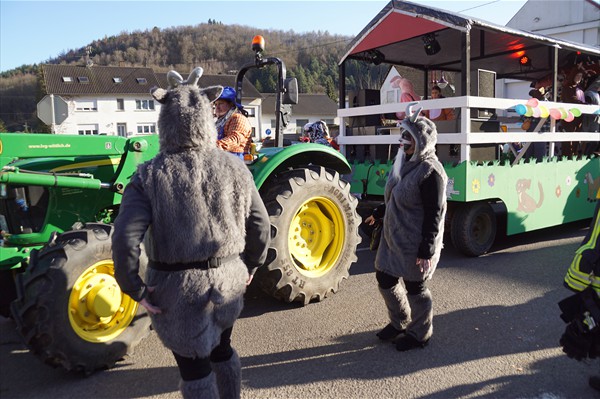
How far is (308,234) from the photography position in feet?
16.4

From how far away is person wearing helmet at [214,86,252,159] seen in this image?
4633 millimetres

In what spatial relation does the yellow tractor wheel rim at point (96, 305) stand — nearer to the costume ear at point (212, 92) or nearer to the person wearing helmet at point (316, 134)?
the costume ear at point (212, 92)

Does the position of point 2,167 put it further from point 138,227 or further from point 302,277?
point 302,277

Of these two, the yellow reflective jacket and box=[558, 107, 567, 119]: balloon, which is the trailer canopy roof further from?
the yellow reflective jacket

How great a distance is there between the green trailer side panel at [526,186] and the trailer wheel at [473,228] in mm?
166

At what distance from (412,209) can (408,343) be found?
3.39ft

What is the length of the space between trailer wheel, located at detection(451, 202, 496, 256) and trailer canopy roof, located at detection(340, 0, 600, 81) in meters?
1.90

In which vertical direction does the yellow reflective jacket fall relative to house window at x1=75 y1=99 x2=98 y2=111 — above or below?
below

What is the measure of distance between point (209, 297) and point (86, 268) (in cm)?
133

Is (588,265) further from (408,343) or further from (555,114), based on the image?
(555,114)

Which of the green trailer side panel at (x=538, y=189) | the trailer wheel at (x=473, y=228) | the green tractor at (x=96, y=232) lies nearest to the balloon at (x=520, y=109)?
the green trailer side panel at (x=538, y=189)

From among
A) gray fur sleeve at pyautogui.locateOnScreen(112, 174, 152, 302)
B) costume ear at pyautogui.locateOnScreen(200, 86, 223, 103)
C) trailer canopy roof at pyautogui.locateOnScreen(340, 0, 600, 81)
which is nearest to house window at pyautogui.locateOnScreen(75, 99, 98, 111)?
trailer canopy roof at pyautogui.locateOnScreen(340, 0, 600, 81)

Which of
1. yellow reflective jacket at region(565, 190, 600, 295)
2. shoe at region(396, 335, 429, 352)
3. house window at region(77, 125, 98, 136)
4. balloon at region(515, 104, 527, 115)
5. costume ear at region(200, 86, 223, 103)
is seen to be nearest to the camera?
costume ear at region(200, 86, 223, 103)

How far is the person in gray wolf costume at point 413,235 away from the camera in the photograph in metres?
3.54
